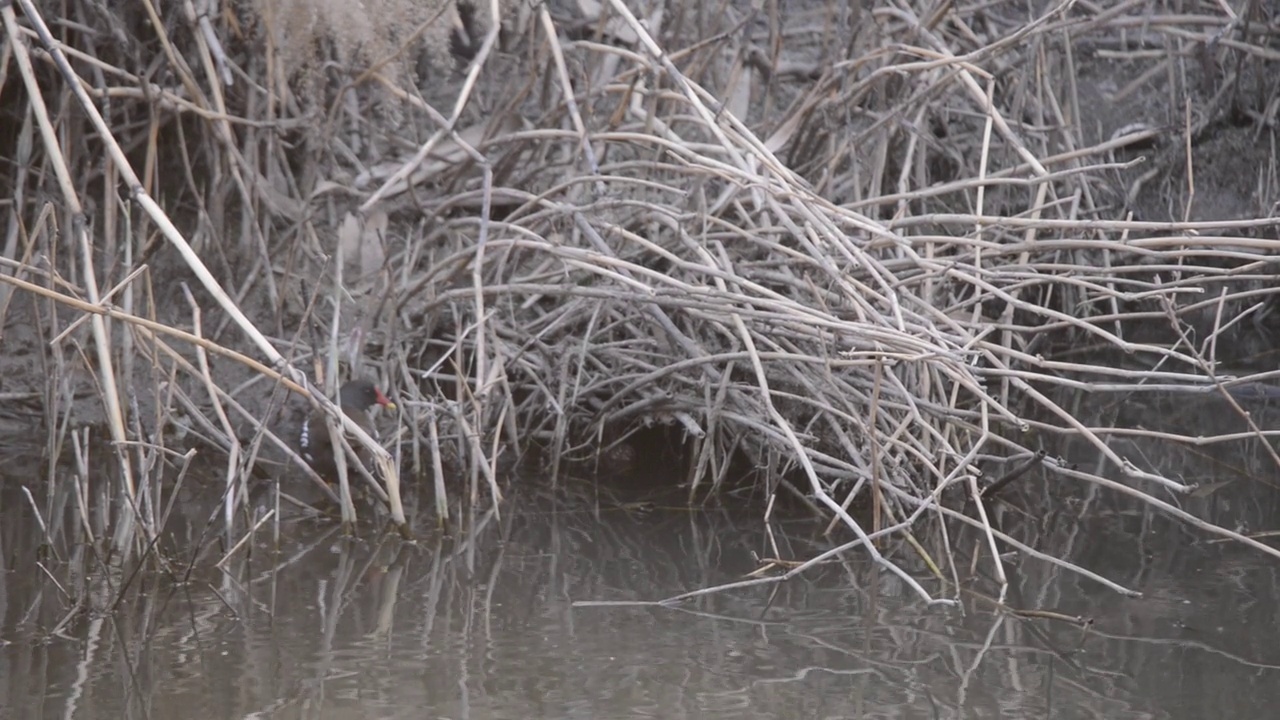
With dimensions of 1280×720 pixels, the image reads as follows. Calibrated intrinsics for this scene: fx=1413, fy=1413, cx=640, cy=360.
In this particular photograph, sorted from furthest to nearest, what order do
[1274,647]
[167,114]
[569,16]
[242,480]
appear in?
1. [569,16]
2. [167,114]
3. [242,480]
4. [1274,647]

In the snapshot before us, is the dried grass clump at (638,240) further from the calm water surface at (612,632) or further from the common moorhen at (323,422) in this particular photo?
the calm water surface at (612,632)

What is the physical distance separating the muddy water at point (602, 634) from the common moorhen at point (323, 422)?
370mm

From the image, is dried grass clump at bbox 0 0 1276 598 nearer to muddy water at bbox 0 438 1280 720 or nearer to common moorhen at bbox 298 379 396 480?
common moorhen at bbox 298 379 396 480

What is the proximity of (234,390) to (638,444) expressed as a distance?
4.15 feet

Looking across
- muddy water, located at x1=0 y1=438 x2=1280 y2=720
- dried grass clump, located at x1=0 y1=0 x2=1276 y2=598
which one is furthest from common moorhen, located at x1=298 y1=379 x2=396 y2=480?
muddy water, located at x1=0 y1=438 x2=1280 y2=720

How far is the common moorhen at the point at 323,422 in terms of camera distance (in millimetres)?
4004

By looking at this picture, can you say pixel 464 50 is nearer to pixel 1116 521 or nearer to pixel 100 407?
pixel 100 407

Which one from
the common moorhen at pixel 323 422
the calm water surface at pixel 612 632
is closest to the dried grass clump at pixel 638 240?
the common moorhen at pixel 323 422

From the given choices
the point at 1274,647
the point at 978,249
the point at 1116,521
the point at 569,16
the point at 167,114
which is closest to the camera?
the point at 1274,647

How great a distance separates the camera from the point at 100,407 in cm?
444

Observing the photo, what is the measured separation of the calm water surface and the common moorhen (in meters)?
0.42

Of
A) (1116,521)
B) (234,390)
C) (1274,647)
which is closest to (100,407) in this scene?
(234,390)

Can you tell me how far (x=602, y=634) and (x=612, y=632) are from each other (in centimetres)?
2

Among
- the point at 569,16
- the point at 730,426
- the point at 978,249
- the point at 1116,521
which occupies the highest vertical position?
the point at 569,16
